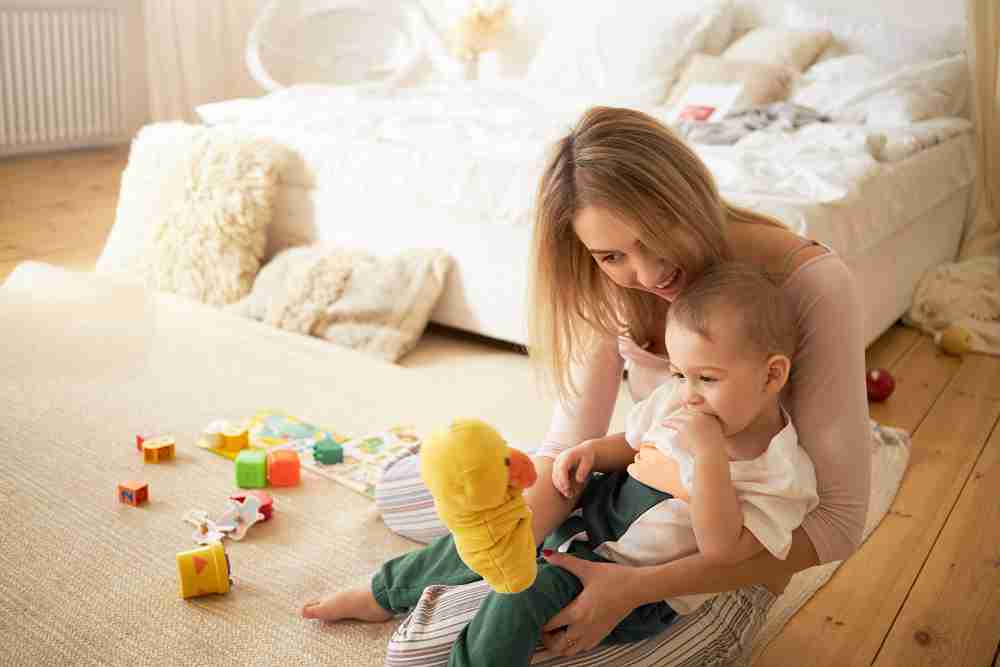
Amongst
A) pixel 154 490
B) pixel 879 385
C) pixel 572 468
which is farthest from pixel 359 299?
pixel 572 468

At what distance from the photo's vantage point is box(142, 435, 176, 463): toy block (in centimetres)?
210

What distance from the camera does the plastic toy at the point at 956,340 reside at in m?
3.00

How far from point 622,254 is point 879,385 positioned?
4.98 ft

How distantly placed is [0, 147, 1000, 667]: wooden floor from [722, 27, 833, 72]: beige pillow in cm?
112

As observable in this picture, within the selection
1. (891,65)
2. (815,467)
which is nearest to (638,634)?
(815,467)

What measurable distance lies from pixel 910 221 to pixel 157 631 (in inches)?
91.0

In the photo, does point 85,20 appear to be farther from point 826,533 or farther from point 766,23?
point 826,533

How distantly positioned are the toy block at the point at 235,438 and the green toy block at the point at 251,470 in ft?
0.40

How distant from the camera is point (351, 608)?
5.23 feet

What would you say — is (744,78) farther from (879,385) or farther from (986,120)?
(879,385)

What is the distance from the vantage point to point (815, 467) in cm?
133

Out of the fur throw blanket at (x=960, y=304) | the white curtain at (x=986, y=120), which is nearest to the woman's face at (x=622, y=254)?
the fur throw blanket at (x=960, y=304)

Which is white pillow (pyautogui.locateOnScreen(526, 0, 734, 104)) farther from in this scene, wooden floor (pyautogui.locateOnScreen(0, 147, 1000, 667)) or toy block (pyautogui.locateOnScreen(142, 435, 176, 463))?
toy block (pyautogui.locateOnScreen(142, 435, 176, 463))

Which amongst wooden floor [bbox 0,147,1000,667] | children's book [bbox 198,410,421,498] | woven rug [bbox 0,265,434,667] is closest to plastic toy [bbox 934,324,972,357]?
wooden floor [bbox 0,147,1000,667]
